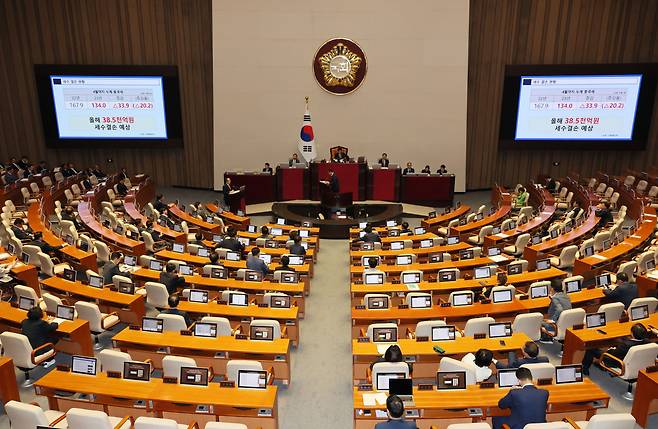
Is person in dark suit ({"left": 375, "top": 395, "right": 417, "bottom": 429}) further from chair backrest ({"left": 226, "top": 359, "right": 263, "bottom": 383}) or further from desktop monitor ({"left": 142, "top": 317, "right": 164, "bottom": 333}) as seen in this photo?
desktop monitor ({"left": 142, "top": 317, "right": 164, "bottom": 333})

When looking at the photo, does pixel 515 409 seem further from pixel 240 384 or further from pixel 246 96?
pixel 246 96

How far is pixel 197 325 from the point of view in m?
8.78

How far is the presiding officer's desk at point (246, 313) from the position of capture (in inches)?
377

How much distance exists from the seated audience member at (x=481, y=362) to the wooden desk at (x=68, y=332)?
6223 mm

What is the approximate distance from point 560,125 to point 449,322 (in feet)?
51.7

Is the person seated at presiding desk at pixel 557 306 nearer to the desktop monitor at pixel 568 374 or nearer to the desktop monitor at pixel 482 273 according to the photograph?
the desktop monitor at pixel 482 273

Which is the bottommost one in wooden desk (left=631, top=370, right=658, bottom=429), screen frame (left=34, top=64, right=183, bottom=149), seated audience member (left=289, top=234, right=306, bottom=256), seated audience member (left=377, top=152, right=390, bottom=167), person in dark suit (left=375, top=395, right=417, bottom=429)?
wooden desk (left=631, top=370, right=658, bottom=429)

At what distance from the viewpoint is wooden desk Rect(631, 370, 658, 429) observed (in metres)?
7.31

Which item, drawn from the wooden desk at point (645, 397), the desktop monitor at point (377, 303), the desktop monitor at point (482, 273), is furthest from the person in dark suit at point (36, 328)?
the wooden desk at point (645, 397)

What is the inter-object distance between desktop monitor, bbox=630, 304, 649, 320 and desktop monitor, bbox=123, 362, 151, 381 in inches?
312

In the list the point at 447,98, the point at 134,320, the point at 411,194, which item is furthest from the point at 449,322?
the point at 447,98

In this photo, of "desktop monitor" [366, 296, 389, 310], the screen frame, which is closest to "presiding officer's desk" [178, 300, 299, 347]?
"desktop monitor" [366, 296, 389, 310]

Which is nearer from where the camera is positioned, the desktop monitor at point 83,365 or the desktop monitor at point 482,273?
the desktop monitor at point 83,365

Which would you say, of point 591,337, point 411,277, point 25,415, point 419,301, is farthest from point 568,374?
point 25,415
